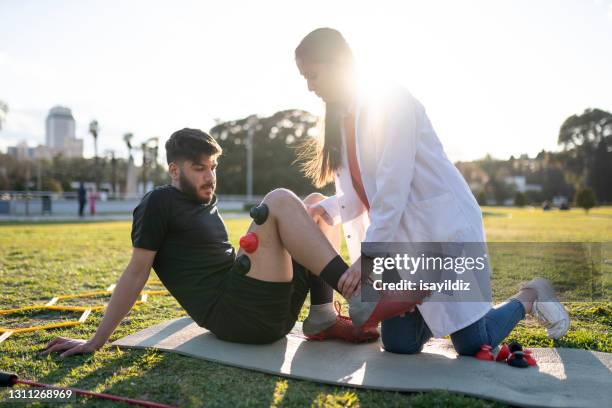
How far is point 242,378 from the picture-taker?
2.68 metres

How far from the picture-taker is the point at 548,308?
330cm

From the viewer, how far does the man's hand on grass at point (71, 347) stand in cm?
310

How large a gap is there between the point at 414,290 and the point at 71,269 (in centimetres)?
565

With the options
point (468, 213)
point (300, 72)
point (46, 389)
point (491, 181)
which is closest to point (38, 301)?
point (46, 389)

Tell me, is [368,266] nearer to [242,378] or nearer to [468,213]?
[468,213]

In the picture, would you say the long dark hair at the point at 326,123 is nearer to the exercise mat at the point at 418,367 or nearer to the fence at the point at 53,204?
the exercise mat at the point at 418,367

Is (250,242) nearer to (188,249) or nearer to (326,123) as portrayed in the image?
(188,249)

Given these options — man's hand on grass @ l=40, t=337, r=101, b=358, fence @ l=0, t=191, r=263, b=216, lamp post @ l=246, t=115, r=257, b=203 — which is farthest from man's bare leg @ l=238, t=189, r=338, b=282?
lamp post @ l=246, t=115, r=257, b=203

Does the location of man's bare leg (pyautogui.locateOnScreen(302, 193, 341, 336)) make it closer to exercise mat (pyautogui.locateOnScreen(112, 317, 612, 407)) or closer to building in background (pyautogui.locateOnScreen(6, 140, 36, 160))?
exercise mat (pyautogui.locateOnScreen(112, 317, 612, 407))

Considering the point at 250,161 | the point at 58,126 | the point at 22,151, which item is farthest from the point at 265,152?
the point at 58,126

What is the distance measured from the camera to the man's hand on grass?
3.10 meters

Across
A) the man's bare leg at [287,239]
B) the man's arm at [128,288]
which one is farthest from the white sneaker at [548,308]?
the man's arm at [128,288]

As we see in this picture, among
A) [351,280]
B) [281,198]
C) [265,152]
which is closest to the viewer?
[351,280]

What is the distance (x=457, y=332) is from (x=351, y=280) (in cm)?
72
